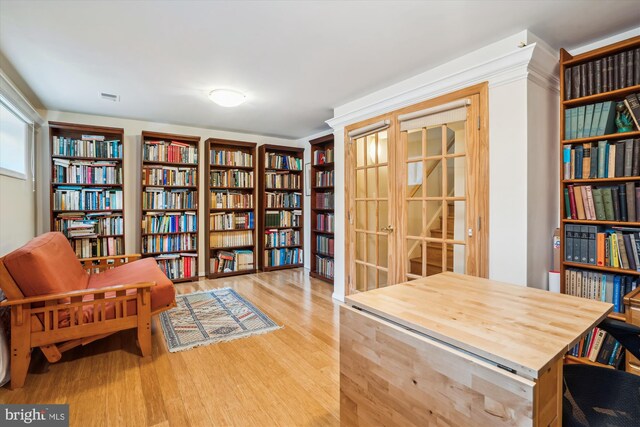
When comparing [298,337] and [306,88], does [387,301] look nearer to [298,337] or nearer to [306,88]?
[298,337]

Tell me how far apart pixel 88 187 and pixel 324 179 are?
10.2 ft

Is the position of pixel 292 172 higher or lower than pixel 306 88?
lower

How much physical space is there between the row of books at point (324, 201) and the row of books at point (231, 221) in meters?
1.09

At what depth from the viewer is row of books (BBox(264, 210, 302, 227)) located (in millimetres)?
4883

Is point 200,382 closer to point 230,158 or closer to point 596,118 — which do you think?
point 596,118

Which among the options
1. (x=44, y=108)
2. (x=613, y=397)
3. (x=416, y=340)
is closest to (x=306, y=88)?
(x=416, y=340)

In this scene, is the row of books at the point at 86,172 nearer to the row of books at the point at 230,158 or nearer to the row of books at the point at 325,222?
the row of books at the point at 230,158

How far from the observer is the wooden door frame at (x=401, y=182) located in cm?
218

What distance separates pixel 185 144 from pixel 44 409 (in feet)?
11.2

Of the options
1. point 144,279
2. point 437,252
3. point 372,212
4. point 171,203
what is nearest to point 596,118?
point 437,252

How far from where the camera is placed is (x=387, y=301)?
1289 millimetres

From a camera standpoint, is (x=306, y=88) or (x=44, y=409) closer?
(x=44, y=409)

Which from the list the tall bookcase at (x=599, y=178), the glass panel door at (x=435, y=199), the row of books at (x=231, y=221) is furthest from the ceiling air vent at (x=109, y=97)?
the tall bookcase at (x=599, y=178)

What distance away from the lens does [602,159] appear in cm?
191
